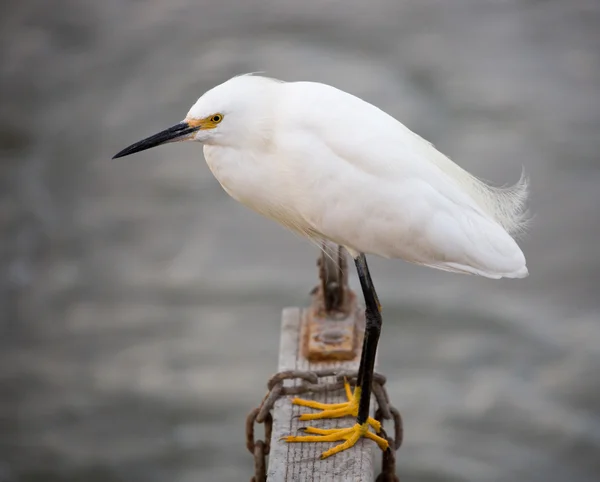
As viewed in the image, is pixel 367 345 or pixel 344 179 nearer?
pixel 344 179

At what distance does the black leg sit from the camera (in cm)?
276

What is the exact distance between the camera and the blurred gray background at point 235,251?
5062 millimetres

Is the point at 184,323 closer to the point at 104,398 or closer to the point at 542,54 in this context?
the point at 104,398

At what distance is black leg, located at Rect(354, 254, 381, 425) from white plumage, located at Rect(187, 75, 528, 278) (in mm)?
102

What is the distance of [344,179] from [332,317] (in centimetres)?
58

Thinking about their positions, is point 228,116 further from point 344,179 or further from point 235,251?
point 235,251

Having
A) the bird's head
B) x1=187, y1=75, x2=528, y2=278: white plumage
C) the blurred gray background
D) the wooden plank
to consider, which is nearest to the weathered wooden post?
the wooden plank

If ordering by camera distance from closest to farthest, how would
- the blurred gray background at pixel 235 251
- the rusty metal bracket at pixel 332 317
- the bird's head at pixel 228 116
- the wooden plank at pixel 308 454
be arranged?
1. the wooden plank at pixel 308 454
2. the bird's head at pixel 228 116
3. the rusty metal bracket at pixel 332 317
4. the blurred gray background at pixel 235 251

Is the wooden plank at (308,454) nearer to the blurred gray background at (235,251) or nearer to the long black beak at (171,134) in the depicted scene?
the long black beak at (171,134)

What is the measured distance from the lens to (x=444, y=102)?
22.7 ft

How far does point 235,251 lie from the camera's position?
6.01 m

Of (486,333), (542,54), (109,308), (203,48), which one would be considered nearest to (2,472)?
(109,308)

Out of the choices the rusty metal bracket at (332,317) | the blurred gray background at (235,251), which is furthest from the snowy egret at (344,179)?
the blurred gray background at (235,251)

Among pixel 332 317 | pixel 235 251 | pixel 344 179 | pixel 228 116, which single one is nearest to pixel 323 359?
pixel 332 317
